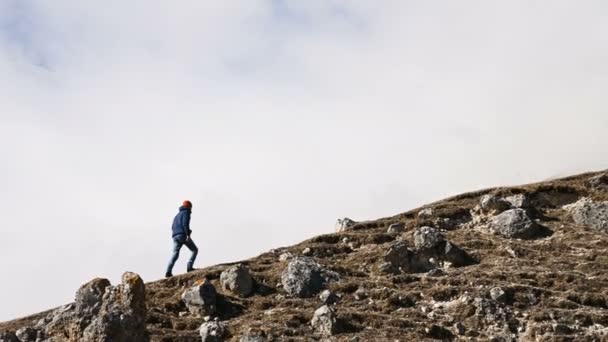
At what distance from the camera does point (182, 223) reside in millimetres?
32000

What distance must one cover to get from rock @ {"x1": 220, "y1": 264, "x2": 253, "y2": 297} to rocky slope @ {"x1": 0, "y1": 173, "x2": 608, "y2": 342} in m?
0.06

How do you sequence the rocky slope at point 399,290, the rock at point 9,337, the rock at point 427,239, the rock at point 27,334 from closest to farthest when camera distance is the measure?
the rocky slope at point 399,290
the rock at point 9,337
the rock at point 27,334
the rock at point 427,239

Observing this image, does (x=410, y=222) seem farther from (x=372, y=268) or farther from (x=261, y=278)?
(x=261, y=278)

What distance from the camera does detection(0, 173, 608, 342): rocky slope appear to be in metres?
22.2

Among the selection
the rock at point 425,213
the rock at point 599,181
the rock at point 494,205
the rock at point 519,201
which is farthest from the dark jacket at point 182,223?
the rock at point 599,181

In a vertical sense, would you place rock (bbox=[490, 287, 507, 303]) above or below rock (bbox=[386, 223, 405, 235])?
below

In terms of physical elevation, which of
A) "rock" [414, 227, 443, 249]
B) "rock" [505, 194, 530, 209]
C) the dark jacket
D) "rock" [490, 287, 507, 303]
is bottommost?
"rock" [490, 287, 507, 303]

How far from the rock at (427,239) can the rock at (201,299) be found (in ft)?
30.6

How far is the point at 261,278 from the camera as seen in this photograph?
95.1ft

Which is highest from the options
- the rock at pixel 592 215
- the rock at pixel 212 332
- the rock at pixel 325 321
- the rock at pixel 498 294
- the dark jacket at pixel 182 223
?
the dark jacket at pixel 182 223

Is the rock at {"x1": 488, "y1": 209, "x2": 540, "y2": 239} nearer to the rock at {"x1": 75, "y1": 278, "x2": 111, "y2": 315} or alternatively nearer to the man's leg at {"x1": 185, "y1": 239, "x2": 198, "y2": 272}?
the man's leg at {"x1": 185, "y1": 239, "x2": 198, "y2": 272}

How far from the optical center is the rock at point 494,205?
112 ft

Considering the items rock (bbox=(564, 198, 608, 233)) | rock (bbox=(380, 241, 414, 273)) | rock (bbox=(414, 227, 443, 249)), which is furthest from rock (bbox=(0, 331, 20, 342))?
rock (bbox=(564, 198, 608, 233))

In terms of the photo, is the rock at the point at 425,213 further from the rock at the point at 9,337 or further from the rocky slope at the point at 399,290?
the rock at the point at 9,337
